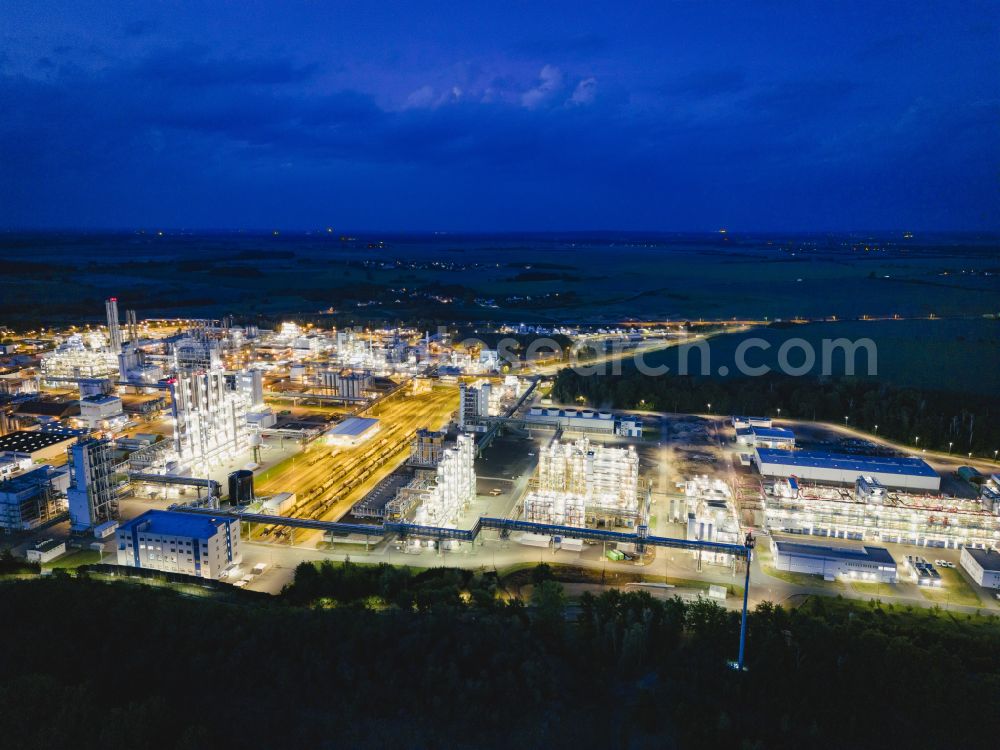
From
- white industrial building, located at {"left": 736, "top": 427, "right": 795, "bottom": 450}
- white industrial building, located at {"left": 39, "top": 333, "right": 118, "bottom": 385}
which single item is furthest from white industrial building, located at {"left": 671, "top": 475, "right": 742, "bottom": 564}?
white industrial building, located at {"left": 39, "top": 333, "right": 118, "bottom": 385}

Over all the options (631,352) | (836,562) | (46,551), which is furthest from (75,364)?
(836,562)

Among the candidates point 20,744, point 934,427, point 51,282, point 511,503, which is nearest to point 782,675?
point 511,503

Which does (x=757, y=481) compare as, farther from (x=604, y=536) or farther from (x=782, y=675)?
(x=782, y=675)

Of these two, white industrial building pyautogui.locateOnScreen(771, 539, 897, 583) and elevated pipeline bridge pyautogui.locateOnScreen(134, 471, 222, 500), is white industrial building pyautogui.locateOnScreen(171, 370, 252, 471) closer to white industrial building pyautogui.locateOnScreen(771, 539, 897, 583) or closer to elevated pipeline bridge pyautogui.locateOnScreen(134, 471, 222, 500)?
elevated pipeline bridge pyautogui.locateOnScreen(134, 471, 222, 500)

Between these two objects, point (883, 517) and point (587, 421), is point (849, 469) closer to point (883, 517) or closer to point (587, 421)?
point (883, 517)

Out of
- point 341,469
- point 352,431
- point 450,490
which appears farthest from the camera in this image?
point 352,431

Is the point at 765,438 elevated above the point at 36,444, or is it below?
below

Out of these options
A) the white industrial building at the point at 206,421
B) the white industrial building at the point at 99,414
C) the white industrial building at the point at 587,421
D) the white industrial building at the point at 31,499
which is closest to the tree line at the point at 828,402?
the white industrial building at the point at 587,421
